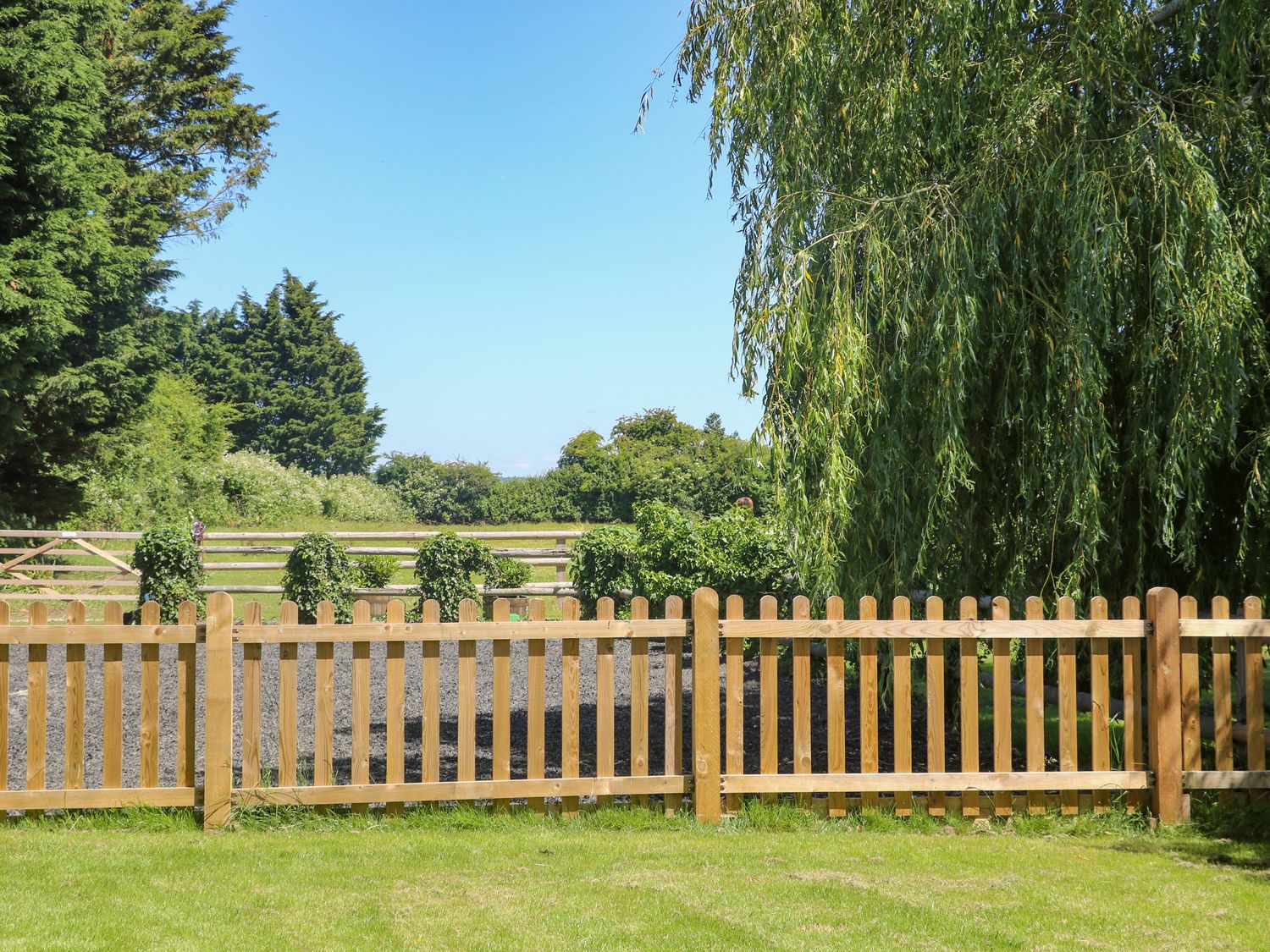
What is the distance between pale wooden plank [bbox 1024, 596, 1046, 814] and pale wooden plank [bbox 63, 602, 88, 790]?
193 inches

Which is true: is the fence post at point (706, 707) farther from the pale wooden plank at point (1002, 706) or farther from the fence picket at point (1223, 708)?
the fence picket at point (1223, 708)

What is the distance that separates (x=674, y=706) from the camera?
18.1ft

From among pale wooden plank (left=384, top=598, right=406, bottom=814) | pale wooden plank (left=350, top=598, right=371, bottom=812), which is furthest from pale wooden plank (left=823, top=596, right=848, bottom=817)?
pale wooden plank (left=350, top=598, right=371, bottom=812)

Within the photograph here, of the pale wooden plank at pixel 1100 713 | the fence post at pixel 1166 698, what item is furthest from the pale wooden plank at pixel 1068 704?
the fence post at pixel 1166 698

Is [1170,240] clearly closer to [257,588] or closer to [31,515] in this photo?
[257,588]

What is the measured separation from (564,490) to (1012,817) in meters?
36.0

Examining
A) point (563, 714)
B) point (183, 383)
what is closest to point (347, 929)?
point (563, 714)

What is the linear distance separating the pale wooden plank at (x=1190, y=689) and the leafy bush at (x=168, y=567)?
12.9 metres

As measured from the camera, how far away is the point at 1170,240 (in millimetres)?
5816

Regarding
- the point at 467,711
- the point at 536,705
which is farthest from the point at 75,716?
the point at 536,705

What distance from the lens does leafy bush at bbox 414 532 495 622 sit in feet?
50.6

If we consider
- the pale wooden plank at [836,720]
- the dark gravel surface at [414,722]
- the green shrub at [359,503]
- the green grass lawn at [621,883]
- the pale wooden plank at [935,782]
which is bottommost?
the dark gravel surface at [414,722]

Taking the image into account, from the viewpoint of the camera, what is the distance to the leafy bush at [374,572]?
17.2m

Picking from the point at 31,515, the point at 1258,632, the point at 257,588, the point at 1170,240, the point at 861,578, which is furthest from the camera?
the point at 31,515
